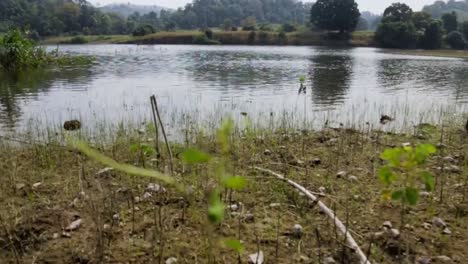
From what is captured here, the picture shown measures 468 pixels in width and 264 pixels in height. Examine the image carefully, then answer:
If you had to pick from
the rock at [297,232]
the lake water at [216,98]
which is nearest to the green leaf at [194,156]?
the rock at [297,232]

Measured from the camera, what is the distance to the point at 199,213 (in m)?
4.96

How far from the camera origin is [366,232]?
180 inches

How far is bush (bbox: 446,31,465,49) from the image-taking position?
90188mm

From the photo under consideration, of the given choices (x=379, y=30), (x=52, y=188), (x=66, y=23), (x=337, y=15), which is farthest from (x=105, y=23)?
(x=52, y=188)

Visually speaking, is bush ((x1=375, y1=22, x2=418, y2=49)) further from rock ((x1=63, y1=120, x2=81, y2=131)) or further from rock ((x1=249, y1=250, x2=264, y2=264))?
rock ((x1=249, y1=250, x2=264, y2=264))

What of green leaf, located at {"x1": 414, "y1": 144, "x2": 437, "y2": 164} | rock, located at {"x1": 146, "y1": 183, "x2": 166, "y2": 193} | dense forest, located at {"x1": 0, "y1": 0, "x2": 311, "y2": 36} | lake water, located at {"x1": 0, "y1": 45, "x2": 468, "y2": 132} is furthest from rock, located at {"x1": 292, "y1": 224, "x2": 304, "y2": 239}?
dense forest, located at {"x1": 0, "y1": 0, "x2": 311, "y2": 36}

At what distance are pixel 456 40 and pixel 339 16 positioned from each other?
102ft

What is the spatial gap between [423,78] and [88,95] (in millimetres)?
22747

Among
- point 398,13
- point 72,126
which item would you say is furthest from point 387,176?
point 398,13

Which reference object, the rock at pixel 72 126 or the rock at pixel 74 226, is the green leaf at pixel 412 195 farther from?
the rock at pixel 72 126

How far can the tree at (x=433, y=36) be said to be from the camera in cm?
8919

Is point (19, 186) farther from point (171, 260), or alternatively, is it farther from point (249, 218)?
point (249, 218)

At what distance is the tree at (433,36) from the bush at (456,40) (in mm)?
1880

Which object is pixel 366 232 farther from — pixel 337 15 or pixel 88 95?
pixel 337 15
